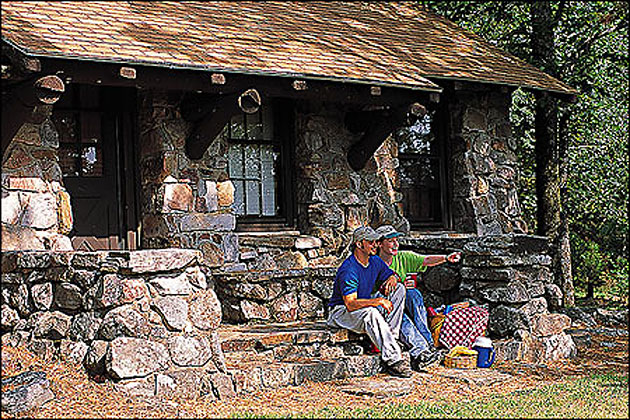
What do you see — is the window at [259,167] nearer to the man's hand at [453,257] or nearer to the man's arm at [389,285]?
the man's hand at [453,257]

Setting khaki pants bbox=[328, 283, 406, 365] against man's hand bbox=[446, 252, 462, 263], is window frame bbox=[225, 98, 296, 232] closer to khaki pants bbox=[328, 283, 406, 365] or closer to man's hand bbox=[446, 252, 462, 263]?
man's hand bbox=[446, 252, 462, 263]

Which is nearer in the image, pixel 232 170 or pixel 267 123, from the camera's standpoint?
pixel 232 170

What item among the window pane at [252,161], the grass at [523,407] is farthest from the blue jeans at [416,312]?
the window pane at [252,161]

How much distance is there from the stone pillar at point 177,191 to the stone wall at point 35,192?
3.12 ft

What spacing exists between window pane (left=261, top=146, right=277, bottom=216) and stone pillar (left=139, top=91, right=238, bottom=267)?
0.81 meters

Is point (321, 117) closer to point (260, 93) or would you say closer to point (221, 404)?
point (260, 93)

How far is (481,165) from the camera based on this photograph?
1112 cm

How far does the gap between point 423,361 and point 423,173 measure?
4.42 meters

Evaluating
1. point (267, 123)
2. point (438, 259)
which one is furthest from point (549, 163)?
point (438, 259)

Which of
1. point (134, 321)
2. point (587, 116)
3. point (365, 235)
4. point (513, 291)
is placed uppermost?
point (587, 116)

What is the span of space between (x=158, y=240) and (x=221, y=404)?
3219 millimetres

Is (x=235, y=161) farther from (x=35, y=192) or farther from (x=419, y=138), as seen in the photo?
(x=419, y=138)

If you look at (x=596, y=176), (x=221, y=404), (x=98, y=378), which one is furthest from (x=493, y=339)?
(x=596, y=176)

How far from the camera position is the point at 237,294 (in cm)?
866
